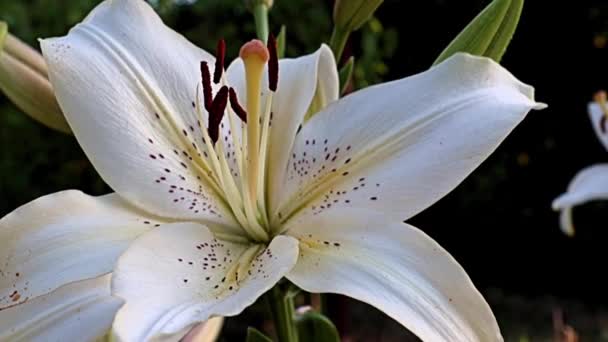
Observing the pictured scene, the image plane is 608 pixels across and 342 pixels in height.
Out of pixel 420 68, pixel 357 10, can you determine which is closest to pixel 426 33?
pixel 420 68

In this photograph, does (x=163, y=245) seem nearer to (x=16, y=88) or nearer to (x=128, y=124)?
(x=128, y=124)

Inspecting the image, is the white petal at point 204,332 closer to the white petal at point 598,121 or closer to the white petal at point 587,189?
the white petal at point 587,189

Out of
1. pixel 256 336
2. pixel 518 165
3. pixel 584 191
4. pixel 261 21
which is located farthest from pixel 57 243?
pixel 518 165

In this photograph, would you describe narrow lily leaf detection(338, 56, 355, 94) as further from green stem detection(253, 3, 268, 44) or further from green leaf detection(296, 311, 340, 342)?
green leaf detection(296, 311, 340, 342)

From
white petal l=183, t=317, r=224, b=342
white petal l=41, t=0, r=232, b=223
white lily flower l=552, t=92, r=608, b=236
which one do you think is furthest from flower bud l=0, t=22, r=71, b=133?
white lily flower l=552, t=92, r=608, b=236

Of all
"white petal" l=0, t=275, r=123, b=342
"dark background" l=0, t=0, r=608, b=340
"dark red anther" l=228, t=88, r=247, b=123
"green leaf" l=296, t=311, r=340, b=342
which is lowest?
"dark background" l=0, t=0, r=608, b=340

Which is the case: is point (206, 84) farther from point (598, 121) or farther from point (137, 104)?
point (598, 121)

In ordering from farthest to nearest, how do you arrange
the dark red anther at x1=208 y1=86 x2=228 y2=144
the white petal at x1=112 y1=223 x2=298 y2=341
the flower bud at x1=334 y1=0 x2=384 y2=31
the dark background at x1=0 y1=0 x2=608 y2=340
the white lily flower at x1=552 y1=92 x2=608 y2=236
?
the dark background at x1=0 y1=0 x2=608 y2=340
the white lily flower at x1=552 y1=92 x2=608 y2=236
the flower bud at x1=334 y1=0 x2=384 y2=31
the dark red anther at x1=208 y1=86 x2=228 y2=144
the white petal at x1=112 y1=223 x2=298 y2=341
